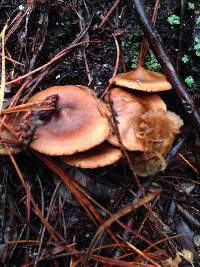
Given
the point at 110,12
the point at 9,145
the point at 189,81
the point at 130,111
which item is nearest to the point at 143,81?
the point at 130,111

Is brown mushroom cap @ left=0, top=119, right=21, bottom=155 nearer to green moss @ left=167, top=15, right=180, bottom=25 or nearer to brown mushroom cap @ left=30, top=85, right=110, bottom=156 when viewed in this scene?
brown mushroom cap @ left=30, top=85, right=110, bottom=156

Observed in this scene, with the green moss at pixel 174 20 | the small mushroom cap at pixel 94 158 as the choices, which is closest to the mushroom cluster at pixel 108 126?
the small mushroom cap at pixel 94 158

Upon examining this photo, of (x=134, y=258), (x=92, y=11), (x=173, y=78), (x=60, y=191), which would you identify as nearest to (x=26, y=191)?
(x=60, y=191)

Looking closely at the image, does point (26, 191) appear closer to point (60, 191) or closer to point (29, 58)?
point (60, 191)

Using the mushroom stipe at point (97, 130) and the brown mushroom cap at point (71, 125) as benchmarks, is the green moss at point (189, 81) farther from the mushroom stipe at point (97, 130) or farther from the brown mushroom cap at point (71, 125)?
the brown mushroom cap at point (71, 125)

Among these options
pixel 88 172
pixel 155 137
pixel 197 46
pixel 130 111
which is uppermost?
pixel 197 46

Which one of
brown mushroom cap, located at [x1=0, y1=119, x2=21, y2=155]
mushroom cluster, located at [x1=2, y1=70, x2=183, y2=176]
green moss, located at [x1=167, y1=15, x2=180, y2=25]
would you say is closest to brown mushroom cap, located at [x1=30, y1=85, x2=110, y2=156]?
mushroom cluster, located at [x1=2, y1=70, x2=183, y2=176]

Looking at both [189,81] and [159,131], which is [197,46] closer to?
[189,81]
